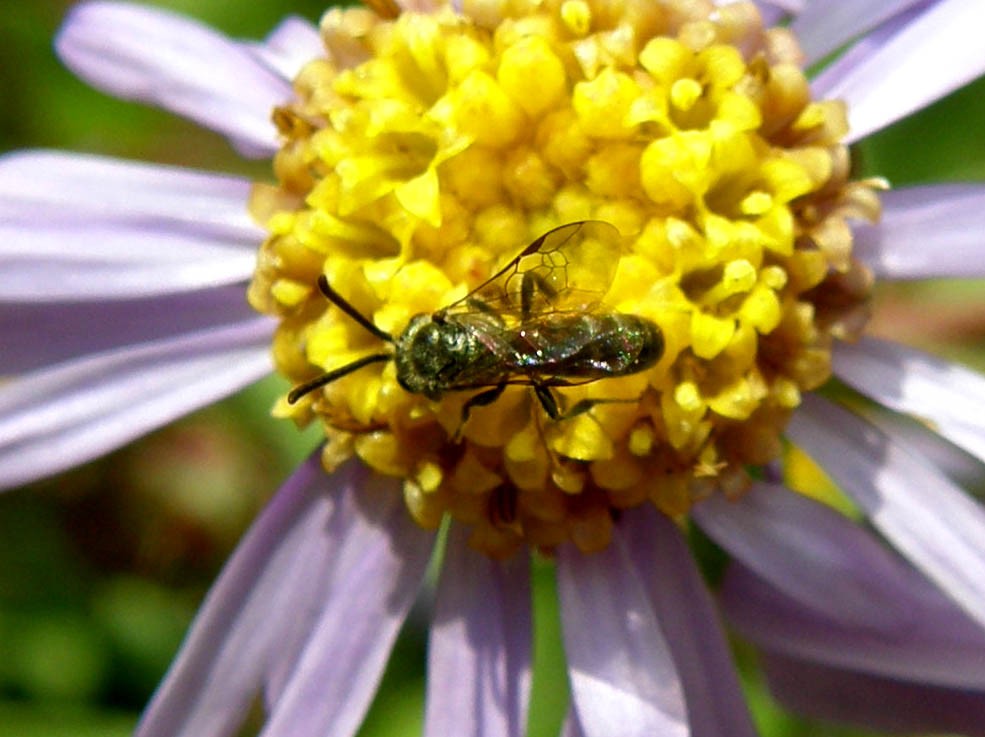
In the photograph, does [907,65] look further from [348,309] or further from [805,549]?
[348,309]

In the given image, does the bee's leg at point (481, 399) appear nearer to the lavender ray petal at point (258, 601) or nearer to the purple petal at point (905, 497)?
the lavender ray petal at point (258, 601)

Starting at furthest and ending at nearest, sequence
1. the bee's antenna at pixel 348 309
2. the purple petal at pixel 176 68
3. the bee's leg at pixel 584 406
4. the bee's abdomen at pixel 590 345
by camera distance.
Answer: the purple petal at pixel 176 68 → the bee's antenna at pixel 348 309 → the bee's leg at pixel 584 406 → the bee's abdomen at pixel 590 345

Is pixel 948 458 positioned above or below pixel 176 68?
below

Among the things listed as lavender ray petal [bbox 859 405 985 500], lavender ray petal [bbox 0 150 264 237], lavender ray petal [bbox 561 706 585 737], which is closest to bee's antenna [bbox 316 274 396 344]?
lavender ray petal [bbox 0 150 264 237]

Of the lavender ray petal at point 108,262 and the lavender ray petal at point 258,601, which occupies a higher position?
the lavender ray petal at point 108,262

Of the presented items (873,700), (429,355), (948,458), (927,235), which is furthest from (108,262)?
(948,458)

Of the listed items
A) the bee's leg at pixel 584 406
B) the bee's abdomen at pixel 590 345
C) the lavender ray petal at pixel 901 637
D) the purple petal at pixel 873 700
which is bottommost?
the purple petal at pixel 873 700

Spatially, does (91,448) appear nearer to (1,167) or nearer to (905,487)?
(1,167)

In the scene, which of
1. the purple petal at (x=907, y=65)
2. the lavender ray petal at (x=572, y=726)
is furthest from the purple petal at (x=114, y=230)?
the purple petal at (x=907, y=65)
